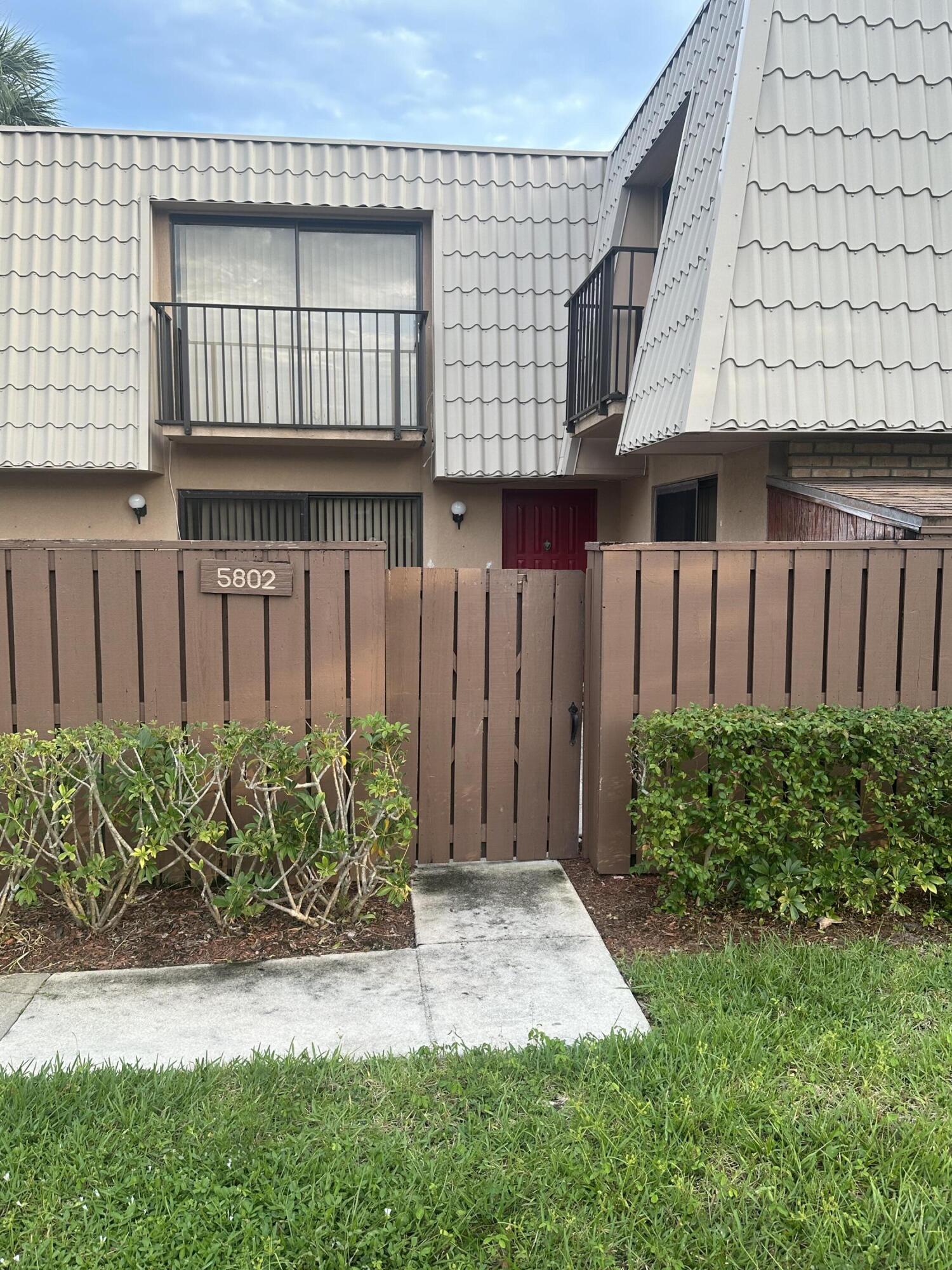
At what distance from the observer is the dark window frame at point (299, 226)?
1133 cm

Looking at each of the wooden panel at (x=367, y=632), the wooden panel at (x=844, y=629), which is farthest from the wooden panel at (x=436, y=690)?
the wooden panel at (x=844, y=629)

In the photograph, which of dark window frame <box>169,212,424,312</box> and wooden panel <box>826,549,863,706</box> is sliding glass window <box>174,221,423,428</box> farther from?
wooden panel <box>826,549,863,706</box>

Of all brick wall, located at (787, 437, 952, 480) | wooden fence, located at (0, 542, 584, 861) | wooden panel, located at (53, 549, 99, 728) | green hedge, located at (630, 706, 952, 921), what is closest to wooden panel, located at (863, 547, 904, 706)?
green hedge, located at (630, 706, 952, 921)

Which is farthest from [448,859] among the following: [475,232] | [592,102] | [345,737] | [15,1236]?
[592,102]

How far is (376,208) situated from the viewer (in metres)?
11.2

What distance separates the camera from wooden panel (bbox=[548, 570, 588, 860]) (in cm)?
534

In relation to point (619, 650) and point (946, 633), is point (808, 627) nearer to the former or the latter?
point (946, 633)

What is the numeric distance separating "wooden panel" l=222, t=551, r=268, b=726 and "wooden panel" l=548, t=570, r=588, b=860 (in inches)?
63.8

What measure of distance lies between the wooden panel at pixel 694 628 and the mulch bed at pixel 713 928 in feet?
3.61

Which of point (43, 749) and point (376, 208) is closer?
point (43, 749)

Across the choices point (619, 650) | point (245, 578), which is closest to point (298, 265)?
point (245, 578)

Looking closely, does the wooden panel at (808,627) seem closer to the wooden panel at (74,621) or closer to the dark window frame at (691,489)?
the dark window frame at (691,489)

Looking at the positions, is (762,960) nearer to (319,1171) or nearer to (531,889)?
(531,889)

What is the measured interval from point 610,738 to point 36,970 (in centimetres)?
292
